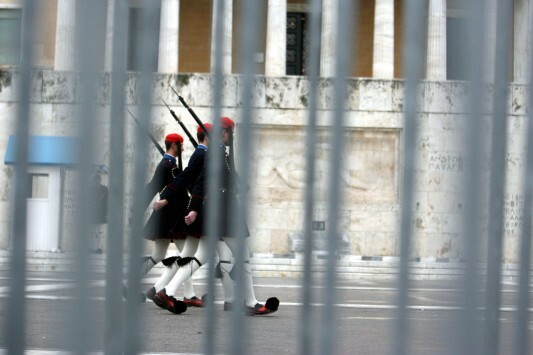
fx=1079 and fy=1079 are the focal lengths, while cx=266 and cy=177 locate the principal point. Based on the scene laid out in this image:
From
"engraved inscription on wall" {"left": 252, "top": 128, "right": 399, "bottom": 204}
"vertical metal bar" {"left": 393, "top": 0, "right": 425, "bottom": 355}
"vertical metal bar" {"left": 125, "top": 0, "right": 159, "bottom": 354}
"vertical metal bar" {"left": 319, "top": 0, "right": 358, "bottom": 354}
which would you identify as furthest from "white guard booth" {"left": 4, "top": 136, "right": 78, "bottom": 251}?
"vertical metal bar" {"left": 393, "top": 0, "right": 425, "bottom": 355}

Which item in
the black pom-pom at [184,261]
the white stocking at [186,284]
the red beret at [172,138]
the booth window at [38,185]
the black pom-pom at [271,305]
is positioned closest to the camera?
the booth window at [38,185]

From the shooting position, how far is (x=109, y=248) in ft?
7.00

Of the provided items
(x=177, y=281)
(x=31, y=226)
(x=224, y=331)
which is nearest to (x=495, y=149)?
(x=224, y=331)

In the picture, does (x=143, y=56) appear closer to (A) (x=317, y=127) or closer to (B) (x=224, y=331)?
(A) (x=317, y=127)

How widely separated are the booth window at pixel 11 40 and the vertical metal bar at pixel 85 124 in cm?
14

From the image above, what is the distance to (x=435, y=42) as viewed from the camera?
2.17 m

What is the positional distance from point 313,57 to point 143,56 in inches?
13.3

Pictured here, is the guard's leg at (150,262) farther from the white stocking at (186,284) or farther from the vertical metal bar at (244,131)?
the white stocking at (186,284)

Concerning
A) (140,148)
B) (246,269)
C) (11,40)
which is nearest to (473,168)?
(246,269)

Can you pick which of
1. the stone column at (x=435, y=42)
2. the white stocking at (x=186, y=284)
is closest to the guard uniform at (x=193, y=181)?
the stone column at (x=435, y=42)

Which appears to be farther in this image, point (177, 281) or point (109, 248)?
point (177, 281)

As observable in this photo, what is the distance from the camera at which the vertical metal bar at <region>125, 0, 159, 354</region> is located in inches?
84.3

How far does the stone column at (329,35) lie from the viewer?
215cm

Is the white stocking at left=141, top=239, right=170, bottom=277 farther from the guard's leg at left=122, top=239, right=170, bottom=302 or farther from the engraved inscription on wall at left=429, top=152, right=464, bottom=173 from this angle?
the engraved inscription on wall at left=429, top=152, right=464, bottom=173
